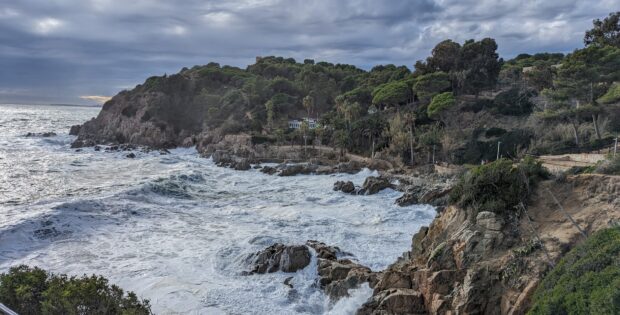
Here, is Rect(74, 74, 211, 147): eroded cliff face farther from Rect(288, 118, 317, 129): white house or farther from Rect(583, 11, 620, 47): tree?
Rect(583, 11, 620, 47): tree

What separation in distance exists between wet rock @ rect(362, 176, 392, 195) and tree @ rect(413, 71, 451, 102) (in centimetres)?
2872

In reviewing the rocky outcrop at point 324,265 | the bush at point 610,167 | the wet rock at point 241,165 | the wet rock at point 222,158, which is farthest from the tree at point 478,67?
the bush at point 610,167

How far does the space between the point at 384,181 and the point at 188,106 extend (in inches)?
2248

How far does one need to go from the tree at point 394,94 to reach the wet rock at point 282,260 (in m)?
45.8

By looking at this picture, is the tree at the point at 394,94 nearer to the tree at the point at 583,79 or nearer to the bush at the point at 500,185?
the tree at the point at 583,79

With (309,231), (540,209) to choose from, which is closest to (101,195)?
(309,231)

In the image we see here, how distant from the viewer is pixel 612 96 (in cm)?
3628

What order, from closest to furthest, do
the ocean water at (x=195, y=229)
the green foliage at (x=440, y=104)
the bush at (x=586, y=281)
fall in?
the bush at (x=586, y=281)
the ocean water at (x=195, y=229)
the green foliage at (x=440, y=104)

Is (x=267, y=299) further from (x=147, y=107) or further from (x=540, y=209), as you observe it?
(x=147, y=107)

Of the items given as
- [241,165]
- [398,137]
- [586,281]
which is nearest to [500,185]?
[586,281]

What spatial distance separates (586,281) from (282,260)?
10559 millimetres

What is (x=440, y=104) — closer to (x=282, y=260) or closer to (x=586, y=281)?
(x=282, y=260)

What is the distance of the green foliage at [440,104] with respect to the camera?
49.9m

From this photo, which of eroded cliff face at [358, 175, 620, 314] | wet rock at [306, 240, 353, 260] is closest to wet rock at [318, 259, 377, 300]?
wet rock at [306, 240, 353, 260]
